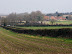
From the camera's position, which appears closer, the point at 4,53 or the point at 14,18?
the point at 4,53

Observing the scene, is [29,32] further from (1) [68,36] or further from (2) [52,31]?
(1) [68,36]

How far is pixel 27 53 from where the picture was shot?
36.3 ft

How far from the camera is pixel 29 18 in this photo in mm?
57062

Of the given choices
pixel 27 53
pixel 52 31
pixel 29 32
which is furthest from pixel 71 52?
pixel 29 32

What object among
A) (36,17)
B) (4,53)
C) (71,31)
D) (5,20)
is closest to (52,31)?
(71,31)

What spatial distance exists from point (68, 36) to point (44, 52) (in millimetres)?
8303

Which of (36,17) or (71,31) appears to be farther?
(36,17)

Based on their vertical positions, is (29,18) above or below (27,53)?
above

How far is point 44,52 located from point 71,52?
2475mm

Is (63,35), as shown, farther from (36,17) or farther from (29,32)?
(36,17)

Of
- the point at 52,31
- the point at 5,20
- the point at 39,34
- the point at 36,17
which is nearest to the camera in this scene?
the point at 52,31

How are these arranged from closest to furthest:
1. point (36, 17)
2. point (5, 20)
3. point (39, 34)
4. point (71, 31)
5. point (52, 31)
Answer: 1. point (71, 31)
2. point (52, 31)
3. point (39, 34)
4. point (36, 17)
5. point (5, 20)

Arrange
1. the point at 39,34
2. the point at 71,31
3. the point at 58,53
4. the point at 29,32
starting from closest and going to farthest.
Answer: the point at 58,53
the point at 71,31
the point at 39,34
the point at 29,32

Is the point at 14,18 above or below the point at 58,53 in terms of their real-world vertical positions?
above
